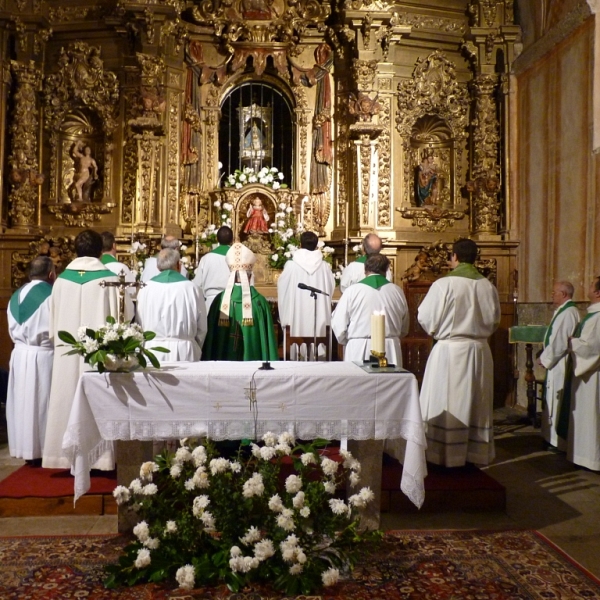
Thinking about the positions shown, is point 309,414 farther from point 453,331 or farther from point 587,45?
point 587,45

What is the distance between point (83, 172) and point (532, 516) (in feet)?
29.4

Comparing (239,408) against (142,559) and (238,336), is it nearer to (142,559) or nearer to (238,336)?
(142,559)

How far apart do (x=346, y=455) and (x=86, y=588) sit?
1604mm

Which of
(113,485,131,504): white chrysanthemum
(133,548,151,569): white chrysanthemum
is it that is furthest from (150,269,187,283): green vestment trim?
(133,548,151,569): white chrysanthemum

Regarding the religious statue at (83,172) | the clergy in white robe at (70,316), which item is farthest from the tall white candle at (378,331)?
the religious statue at (83,172)

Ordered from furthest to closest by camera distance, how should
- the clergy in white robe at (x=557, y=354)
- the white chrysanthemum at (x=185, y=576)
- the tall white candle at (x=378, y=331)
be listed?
1. the clergy in white robe at (x=557, y=354)
2. the tall white candle at (x=378, y=331)
3. the white chrysanthemum at (x=185, y=576)

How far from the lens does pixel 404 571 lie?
4395mm

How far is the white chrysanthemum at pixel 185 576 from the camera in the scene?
3.93m

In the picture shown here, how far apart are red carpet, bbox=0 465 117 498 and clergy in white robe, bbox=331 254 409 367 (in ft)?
7.49

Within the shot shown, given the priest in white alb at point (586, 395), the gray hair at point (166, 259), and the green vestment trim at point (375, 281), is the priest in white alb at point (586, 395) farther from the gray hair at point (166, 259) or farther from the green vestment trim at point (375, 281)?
the gray hair at point (166, 259)

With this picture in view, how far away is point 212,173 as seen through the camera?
12383mm

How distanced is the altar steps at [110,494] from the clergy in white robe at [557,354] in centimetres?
208

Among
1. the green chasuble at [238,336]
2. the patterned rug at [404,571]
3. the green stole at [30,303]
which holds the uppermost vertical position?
the green stole at [30,303]

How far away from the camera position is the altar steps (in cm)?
548
